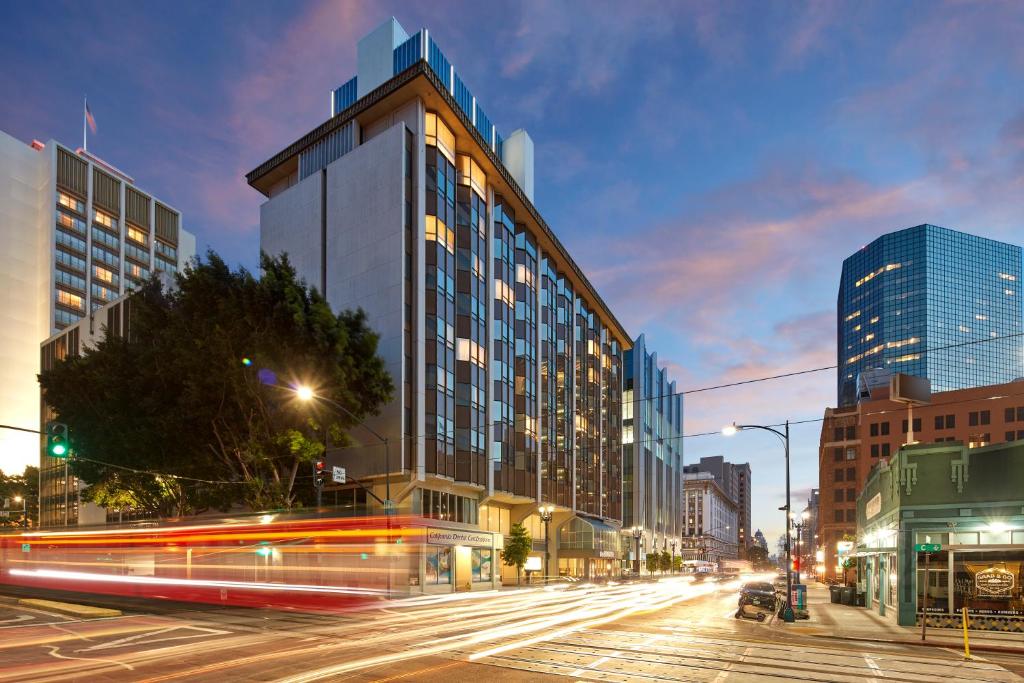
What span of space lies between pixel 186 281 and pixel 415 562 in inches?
885

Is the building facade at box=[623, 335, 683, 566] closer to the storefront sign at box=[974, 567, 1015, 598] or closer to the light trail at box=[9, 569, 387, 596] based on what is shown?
the light trail at box=[9, 569, 387, 596]

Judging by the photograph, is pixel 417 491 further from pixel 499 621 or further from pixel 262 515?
pixel 499 621

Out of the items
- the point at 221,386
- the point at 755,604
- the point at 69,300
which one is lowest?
the point at 755,604

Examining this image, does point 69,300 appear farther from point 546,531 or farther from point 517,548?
point 546,531

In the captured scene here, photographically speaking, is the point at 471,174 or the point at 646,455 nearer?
the point at 471,174

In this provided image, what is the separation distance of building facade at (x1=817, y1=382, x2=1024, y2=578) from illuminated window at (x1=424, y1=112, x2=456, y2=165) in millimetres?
69187

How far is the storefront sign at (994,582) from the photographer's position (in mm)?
25500

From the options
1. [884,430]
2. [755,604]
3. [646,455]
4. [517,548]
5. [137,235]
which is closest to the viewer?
[755,604]

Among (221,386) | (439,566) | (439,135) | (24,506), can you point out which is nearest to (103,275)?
(24,506)

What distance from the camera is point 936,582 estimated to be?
27.1 meters

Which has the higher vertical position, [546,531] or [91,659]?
[91,659]

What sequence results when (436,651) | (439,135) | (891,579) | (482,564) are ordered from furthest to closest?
(482,564) < (439,135) < (891,579) < (436,651)

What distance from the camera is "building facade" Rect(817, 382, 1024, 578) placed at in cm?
9906

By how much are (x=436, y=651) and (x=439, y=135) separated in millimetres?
43299
